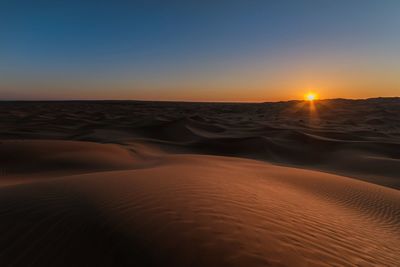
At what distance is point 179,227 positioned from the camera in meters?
2.76

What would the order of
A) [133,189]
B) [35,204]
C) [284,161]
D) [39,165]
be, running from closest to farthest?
[35,204]
[133,189]
[39,165]
[284,161]

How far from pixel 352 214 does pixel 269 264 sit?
3346 millimetres

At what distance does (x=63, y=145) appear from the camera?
11.1 m

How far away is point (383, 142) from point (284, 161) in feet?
20.5

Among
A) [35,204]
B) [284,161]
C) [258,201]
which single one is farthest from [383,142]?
[35,204]

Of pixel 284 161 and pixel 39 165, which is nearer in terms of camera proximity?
pixel 39 165

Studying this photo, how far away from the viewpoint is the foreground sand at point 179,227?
2406mm

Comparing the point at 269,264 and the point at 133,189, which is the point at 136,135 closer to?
the point at 133,189

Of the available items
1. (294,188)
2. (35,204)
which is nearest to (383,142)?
(294,188)

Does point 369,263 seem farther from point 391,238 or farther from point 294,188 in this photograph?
point 294,188

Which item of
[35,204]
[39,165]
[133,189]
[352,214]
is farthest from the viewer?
[39,165]

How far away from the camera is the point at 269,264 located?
7.82 feet

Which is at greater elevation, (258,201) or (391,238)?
(258,201)

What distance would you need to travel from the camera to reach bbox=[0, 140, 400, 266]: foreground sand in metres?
2.41
